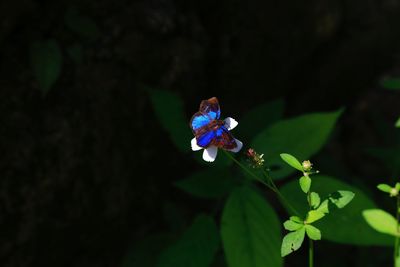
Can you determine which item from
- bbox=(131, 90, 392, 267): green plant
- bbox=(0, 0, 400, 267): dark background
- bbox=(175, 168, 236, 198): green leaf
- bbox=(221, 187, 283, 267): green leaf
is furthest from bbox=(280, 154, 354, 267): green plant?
bbox=(0, 0, 400, 267): dark background

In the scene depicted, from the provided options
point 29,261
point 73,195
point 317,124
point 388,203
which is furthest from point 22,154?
point 388,203

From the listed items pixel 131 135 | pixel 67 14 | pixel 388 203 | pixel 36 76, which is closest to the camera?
pixel 36 76

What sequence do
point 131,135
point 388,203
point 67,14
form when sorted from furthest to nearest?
1. point 388,203
2. point 131,135
3. point 67,14

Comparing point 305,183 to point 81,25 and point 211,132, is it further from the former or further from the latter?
point 81,25

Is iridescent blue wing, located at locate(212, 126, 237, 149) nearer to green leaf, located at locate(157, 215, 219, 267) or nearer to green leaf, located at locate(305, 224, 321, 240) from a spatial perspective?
green leaf, located at locate(305, 224, 321, 240)

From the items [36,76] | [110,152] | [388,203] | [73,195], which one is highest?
[36,76]

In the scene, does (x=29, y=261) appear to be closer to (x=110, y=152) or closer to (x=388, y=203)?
(x=110, y=152)

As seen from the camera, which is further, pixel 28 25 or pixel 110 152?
pixel 110 152

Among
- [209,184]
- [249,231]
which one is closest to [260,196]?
[249,231]
